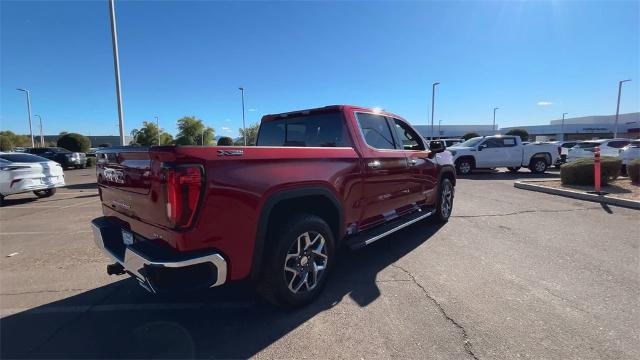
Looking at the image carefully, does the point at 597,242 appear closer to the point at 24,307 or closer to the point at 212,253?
the point at 212,253

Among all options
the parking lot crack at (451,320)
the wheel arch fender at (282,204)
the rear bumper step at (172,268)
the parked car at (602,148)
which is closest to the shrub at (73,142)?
the rear bumper step at (172,268)

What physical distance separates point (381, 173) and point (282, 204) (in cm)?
151

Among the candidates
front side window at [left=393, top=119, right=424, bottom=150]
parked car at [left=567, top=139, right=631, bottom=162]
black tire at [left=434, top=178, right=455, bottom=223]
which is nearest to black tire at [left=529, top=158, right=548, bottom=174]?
parked car at [left=567, top=139, right=631, bottom=162]

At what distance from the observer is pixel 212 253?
7.47 feet

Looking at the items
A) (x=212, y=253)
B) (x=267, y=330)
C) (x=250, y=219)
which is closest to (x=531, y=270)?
(x=267, y=330)

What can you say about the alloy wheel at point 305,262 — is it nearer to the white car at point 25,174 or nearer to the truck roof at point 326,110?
the truck roof at point 326,110

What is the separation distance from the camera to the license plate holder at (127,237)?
9.05ft

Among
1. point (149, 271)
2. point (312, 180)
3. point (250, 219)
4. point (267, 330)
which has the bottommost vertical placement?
point (267, 330)

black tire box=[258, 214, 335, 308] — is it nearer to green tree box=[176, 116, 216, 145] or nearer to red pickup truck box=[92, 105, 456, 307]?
red pickup truck box=[92, 105, 456, 307]

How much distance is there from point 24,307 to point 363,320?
3223mm

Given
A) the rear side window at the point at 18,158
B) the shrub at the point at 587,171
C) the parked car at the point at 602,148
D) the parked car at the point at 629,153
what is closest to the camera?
the rear side window at the point at 18,158

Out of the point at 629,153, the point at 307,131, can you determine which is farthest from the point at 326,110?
the point at 629,153

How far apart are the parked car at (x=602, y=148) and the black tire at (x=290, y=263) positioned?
16.0 meters

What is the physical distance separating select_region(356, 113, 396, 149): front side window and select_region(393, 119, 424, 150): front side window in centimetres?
37
